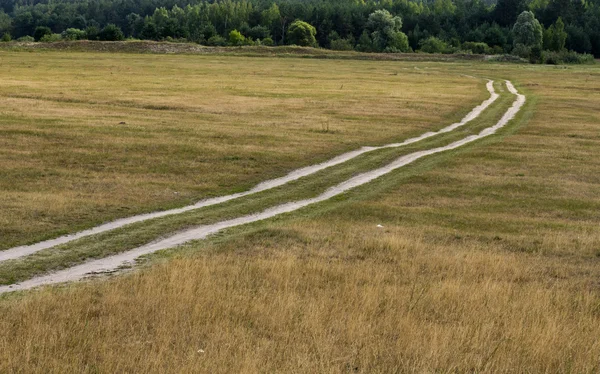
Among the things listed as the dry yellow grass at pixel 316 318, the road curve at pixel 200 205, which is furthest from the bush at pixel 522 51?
the dry yellow grass at pixel 316 318

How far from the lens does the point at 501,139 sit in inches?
2114

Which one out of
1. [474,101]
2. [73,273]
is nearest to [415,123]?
[474,101]

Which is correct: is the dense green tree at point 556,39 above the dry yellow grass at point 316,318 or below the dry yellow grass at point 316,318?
above

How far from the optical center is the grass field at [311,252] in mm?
12867

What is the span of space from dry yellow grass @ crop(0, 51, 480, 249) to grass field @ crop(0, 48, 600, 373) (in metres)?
0.23

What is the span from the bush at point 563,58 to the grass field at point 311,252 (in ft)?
401

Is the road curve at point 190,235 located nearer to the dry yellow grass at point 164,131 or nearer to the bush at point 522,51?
the dry yellow grass at point 164,131

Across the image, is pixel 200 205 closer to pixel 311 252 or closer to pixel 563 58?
pixel 311 252

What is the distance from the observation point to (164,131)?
1925 inches

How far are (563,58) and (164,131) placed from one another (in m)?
151

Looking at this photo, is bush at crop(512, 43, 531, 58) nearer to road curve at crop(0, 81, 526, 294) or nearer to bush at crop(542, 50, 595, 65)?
bush at crop(542, 50, 595, 65)

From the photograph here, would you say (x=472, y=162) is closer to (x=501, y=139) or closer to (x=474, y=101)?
(x=501, y=139)

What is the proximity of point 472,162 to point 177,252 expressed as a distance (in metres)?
25.7

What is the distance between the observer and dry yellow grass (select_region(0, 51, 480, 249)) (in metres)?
29.5
